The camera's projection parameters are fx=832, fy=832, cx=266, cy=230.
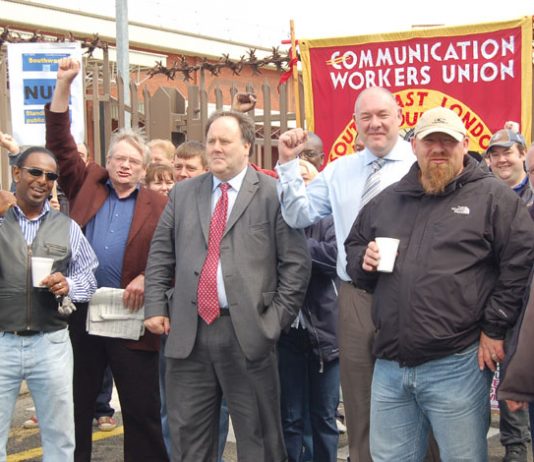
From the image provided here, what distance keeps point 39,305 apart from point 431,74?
4342 millimetres

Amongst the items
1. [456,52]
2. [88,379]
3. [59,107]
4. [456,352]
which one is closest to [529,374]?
[456,352]

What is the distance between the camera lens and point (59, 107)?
501 cm

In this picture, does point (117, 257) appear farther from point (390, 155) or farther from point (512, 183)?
point (512, 183)

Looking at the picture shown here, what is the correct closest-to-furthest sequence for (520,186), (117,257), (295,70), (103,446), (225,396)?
(225,396)
(117,257)
(520,186)
(103,446)
(295,70)

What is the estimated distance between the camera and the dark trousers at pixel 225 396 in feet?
14.2

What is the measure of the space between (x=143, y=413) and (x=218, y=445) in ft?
1.74

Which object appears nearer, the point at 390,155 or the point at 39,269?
the point at 39,269

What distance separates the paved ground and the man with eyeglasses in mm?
723

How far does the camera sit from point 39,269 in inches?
Result: 166

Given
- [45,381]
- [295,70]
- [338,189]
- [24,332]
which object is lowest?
[45,381]

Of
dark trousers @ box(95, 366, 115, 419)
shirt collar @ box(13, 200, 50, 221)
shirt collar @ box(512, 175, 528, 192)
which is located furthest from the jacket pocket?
dark trousers @ box(95, 366, 115, 419)

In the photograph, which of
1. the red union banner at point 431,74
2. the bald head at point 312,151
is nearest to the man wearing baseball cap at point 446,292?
the bald head at point 312,151

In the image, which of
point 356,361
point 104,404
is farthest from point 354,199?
point 104,404

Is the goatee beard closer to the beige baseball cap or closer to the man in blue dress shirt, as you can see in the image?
the beige baseball cap
